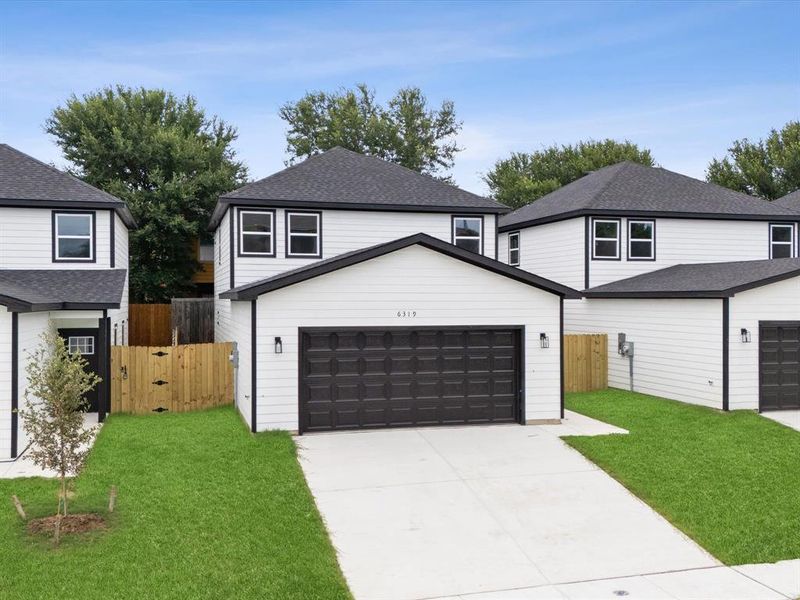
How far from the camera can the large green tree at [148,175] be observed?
27453 millimetres

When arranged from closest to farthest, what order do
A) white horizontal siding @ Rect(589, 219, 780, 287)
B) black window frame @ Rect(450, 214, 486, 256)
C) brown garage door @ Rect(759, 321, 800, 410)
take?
brown garage door @ Rect(759, 321, 800, 410) → black window frame @ Rect(450, 214, 486, 256) → white horizontal siding @ Rect(589, 219, 780, 287)

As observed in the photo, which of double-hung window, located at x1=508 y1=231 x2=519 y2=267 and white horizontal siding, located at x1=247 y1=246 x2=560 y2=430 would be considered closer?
white horizontal siding, located at x1=247 y1=246 x2=560 y2=430

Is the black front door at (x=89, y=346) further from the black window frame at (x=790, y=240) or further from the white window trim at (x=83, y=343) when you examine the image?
the black window frame at (x=790, y=240)

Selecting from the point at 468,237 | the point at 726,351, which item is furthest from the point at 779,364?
the point at 468,237

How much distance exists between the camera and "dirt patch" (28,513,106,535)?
306 inches

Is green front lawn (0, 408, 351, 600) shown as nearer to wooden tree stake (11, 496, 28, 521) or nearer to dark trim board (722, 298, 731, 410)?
wooden tree stake (11, 496, 28, 521)

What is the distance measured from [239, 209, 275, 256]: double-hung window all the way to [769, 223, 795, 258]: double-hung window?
1672 cm

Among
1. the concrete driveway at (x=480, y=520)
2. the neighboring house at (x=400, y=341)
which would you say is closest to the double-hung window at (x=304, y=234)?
the neighboring house at (x=400, y=341)

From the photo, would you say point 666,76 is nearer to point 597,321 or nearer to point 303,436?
point 597,321

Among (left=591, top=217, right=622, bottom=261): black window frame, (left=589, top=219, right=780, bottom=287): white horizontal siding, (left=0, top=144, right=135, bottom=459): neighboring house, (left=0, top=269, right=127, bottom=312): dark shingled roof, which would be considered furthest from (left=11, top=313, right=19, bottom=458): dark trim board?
(left=591, top=217, right=622, bottom=261): black window frame

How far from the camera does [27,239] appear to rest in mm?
16609

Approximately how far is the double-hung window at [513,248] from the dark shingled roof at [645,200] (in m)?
0.61

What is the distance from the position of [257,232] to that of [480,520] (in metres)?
12.0

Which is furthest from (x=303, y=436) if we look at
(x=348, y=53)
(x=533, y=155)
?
(x=533, y=155)
